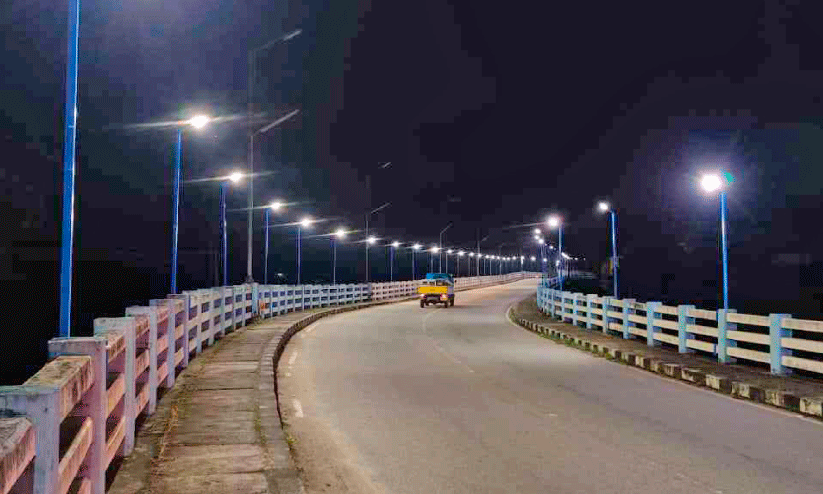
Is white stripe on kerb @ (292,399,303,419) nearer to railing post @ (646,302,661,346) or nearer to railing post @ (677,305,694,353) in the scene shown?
railing post @ (677,305,694,353)

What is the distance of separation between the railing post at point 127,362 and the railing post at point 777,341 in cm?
1096

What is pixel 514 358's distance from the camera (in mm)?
18203

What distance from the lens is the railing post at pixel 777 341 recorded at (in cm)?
1361

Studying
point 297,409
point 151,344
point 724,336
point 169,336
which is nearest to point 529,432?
point 297,409

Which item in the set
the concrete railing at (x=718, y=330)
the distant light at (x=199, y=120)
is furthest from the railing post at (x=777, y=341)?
the distant light at (x=199, y=120)

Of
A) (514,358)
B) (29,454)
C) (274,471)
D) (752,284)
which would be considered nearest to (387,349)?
(514,358)

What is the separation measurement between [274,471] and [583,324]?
75.7ft

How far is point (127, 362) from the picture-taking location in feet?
23.6

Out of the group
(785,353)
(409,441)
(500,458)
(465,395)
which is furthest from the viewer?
(785,353)

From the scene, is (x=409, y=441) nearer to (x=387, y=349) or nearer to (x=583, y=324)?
(x=387, y=349)

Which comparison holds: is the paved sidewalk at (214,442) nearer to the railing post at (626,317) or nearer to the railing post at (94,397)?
the railing post at (94,397)

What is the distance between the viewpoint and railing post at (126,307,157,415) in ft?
29.2

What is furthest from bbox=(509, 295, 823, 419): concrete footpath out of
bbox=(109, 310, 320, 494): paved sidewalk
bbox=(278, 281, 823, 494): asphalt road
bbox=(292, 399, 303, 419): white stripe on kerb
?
bbox=(109, 310, 320, 494): paved sidewalk

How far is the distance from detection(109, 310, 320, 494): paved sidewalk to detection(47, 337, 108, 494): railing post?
2.79ft
